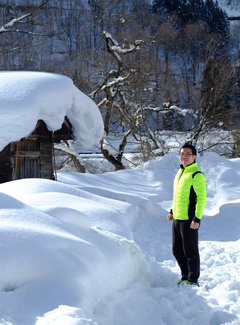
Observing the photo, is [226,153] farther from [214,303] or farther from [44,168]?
[214,303]

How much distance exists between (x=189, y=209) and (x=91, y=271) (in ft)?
5.31

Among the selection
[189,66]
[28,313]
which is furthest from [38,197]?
[189,66]

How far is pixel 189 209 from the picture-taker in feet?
17.0

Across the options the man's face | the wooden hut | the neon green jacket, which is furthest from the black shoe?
the wooden hut

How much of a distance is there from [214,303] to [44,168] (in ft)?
26.9

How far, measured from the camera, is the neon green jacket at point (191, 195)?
514 centimetres

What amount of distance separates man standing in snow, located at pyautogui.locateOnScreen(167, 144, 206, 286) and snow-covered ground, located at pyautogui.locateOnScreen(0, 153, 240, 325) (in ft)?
0.63

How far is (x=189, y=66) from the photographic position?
4797cm

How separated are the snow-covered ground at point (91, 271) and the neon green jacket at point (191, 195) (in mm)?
673

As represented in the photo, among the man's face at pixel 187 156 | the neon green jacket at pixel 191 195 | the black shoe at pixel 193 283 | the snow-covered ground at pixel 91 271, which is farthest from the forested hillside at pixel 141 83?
the black shoe at pixel 193 283

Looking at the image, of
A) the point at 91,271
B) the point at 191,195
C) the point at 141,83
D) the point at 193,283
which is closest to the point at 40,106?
the point at 191,195

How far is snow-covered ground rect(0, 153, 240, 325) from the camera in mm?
3449

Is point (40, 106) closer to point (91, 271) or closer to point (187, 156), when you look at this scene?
point (187, 156)

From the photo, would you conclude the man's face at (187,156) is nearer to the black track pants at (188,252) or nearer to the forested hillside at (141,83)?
the black track pants at (188,252)
